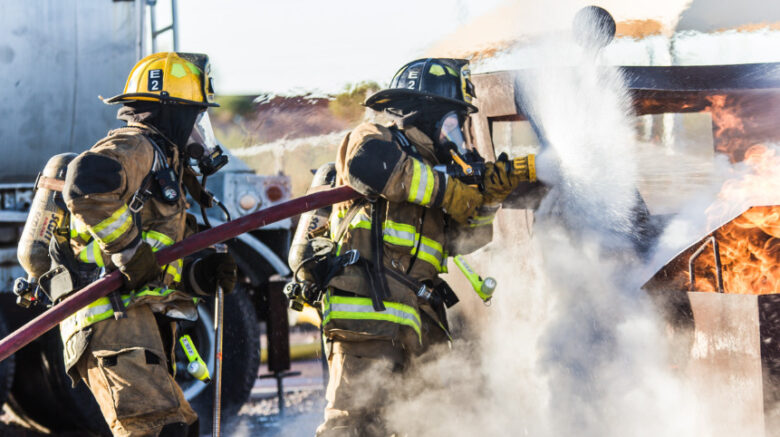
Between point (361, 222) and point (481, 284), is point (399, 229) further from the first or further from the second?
Result: point (481, 284)

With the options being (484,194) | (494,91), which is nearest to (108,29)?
(494,91)

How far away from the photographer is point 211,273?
3936 millimetres

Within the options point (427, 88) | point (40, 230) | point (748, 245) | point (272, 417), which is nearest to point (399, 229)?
point (427, 88)

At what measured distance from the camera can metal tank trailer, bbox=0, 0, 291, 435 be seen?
5.78m

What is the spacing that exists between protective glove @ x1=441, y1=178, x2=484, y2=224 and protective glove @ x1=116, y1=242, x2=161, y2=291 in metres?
1.17

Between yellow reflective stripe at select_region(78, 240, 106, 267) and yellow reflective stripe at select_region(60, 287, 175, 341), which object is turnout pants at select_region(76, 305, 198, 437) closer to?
yellow reflective stripe at select_region(60, 287, 175, 341)

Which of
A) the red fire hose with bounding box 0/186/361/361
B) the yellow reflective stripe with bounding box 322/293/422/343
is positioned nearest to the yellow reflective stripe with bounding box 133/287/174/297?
the red fire hose with bounding box 0/186/361/361

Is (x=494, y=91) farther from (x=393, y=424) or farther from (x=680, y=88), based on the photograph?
(x=393, y=424)

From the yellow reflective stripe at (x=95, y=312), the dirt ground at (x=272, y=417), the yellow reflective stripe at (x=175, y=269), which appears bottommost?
the dirt ground at (x=272, y=417)

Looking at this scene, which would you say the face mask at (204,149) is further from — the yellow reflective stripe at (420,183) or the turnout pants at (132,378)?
the yellow reflective stripe at (420,183)

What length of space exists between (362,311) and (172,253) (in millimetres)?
796

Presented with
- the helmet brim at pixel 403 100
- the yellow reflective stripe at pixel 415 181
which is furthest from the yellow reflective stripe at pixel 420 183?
the helmet brim at pixel 403 100

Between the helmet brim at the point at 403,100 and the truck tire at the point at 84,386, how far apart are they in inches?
93.6

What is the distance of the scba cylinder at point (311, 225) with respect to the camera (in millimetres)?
3906
